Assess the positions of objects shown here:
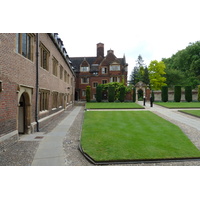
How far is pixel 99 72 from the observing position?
141ft

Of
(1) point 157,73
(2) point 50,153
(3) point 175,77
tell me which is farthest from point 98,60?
(2) point 50,153

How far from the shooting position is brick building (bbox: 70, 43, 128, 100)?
41938 millimetres

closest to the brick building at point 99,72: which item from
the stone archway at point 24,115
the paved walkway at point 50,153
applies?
the stone archway at point 24,115

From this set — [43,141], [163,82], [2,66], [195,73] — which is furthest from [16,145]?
[195,73]

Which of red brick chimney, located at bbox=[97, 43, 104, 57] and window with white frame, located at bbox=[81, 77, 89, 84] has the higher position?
red brick chimney, located at bbox=[97, 43, 104, 57]

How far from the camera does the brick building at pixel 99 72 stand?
138ft

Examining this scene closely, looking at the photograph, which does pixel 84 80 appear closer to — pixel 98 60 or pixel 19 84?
pixel 98 60

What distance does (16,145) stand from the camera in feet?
23.9

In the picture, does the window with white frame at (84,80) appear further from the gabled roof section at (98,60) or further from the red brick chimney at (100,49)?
the red brick chimney at (100,49)

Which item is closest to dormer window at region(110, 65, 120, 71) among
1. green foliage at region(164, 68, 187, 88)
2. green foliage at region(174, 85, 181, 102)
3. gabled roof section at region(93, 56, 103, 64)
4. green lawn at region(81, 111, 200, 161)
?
gabled roof section at region(93, 56, 103, 64)

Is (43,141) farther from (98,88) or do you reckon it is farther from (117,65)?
(117,65)

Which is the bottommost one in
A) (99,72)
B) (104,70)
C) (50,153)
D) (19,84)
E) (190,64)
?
(50,153)

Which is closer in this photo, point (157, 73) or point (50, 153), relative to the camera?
point (50, 153)

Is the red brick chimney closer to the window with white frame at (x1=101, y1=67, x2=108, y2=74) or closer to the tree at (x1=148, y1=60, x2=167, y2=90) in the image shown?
the window with white frame at (x1=101, y1=67, x2=108, y2=74)
